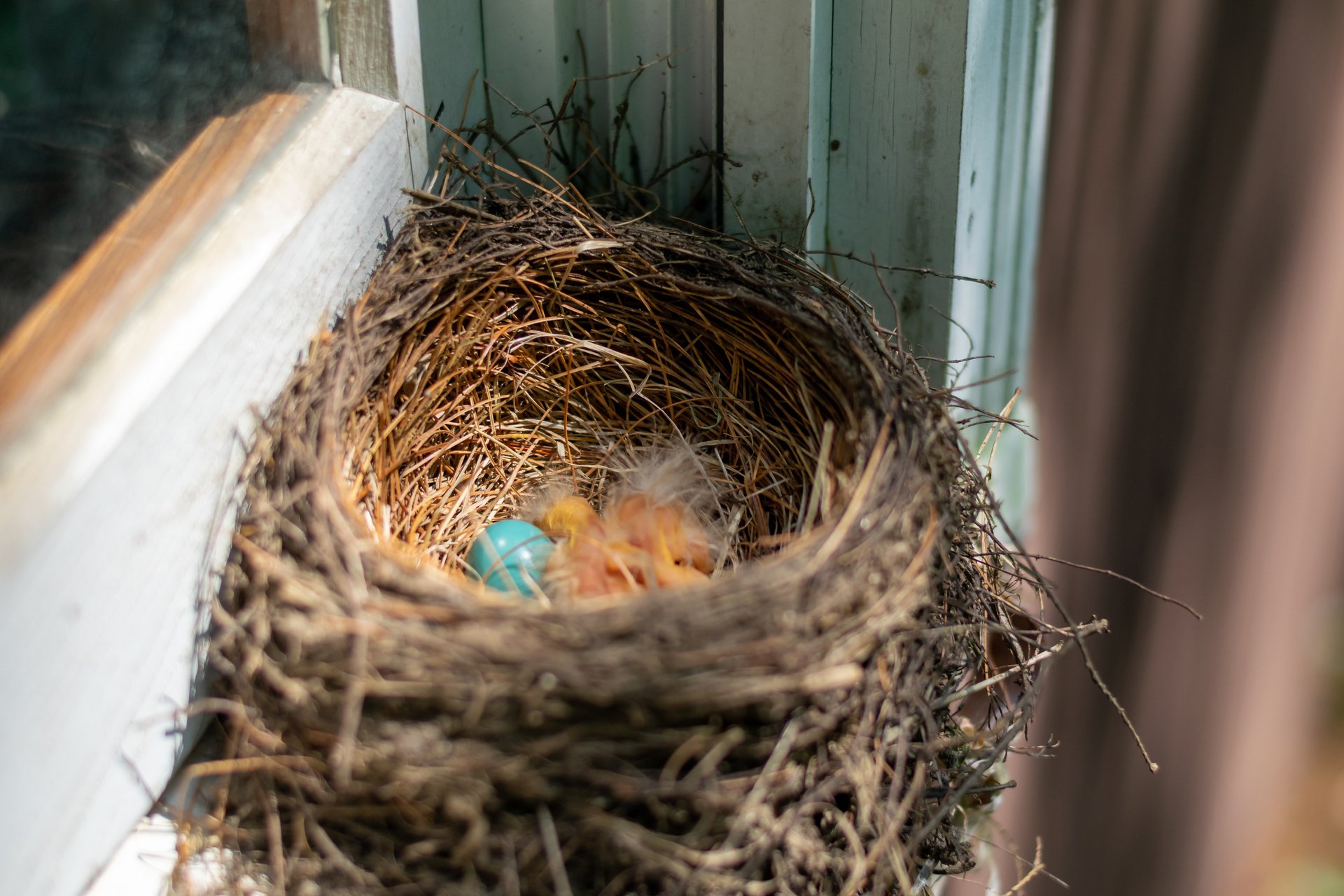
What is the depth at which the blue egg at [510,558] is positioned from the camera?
1085mm

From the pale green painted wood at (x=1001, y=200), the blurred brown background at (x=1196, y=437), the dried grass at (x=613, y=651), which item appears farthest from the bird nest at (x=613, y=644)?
the blurred brown background at (x=1196, y=437)

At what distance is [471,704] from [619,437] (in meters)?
0.54

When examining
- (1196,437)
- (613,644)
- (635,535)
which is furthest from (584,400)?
(1196,437)

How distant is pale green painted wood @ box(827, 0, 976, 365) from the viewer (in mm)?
1238

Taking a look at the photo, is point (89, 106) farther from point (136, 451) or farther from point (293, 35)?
point (136, 451)

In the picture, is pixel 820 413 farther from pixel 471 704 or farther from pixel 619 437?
pixel 471 704

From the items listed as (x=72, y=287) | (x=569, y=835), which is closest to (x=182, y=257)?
(x=72, y=287)

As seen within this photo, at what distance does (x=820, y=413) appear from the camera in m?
1.08

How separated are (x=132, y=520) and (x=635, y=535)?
47cm

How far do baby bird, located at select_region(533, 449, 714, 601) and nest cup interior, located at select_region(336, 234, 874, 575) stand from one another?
0.10 feet

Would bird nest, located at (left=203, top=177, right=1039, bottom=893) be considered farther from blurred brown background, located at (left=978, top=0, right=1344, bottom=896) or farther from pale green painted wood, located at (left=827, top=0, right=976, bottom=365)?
blurred brown background, located at (left=978, top=0, right=1344, bottom=896)

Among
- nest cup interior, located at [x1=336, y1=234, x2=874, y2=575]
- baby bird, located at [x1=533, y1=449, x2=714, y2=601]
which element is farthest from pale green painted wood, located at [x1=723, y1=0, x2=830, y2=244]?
baby bird, located at [x1=533, y1=449, x2=714, y2=601]

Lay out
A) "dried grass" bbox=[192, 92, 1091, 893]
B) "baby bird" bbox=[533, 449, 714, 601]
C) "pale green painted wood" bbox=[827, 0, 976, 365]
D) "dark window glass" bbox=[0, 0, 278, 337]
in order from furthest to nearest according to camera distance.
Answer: "pale green painted wood" bbox=[827, 0, 976, 365], "baby bird" bbox=[533, 449, 714, 601], "dark window glass" bbox=[0, 0, 278, 337], "dried grass" bbox=[192, 92, 1091, 893]

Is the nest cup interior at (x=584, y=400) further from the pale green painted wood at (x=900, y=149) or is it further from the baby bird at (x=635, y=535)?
the pale green painted wood at (x=900, y=149)
